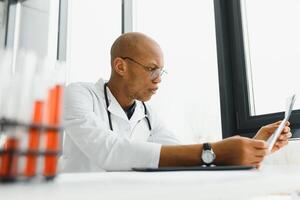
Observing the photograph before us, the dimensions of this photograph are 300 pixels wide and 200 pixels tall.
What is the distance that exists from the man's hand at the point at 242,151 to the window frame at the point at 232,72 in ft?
Result: 3.04

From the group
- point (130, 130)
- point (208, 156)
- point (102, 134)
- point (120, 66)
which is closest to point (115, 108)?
→ point (130, 130)

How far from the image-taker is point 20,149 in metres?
0.43

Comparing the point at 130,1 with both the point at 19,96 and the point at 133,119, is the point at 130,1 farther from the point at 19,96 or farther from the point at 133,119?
the point at 19,96

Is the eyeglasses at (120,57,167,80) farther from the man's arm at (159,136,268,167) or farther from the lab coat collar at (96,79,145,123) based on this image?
the man's arm at (159,136,268,167)

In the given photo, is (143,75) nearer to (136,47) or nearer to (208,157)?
(136,47)

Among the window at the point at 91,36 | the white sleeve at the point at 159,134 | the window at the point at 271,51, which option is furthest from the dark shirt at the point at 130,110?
the window at the point at 91,36

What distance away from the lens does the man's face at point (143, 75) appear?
160cm

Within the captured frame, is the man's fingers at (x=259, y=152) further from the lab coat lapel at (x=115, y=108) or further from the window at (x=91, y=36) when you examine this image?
the window at (x=91, y=36)

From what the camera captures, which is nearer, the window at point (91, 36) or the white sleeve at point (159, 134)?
the white sleeve at point (159, 134)

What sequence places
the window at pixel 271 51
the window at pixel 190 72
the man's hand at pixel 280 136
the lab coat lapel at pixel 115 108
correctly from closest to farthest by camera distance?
the man's hand at pixel 280 136
the lab coat lapel at pixel 115 108
the window at pixel 271 51
the window at pixel 190 72

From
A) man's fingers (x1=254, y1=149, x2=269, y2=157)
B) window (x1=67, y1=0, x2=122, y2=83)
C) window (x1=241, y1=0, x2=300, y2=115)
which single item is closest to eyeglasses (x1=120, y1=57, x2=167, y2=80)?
window (x1=241, y1=0, x2=300, y2=115)

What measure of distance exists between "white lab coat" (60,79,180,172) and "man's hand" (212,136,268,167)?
0.19 meters

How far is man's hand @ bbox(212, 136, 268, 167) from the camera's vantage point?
947 millimetres

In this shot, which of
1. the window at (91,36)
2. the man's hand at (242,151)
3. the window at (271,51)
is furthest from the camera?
the window at (91,36)
